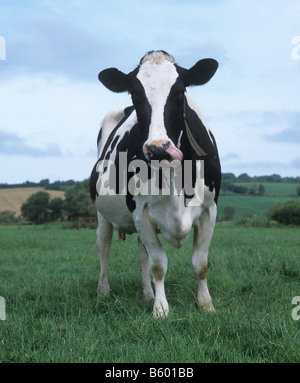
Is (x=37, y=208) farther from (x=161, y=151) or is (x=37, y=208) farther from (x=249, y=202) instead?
(x=161, y=151)

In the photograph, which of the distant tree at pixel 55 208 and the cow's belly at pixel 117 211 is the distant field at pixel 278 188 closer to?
the distant tree at pixel 55 208

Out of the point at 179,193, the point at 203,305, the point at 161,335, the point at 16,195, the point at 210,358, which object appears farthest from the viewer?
the point at 16,195

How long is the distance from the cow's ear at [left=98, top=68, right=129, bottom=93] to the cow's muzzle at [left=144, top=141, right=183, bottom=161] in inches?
47.3

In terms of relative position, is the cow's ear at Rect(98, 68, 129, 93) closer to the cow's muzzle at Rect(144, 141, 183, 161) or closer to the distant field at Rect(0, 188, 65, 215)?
the cow's muzzle at Rect(144, 141, 183, 161)

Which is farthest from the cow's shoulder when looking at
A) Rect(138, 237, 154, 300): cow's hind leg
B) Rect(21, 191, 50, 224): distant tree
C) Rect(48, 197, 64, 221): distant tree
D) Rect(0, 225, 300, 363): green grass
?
→ Rect(21, 191, 50, 224): distant tree

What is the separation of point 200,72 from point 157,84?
0.67 meters

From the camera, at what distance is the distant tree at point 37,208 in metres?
46.6

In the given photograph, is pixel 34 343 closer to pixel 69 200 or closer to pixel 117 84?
pixel 117 84

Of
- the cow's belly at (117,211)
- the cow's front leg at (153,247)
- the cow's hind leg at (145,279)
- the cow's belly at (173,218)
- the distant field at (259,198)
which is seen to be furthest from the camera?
the distant field at (259,198)

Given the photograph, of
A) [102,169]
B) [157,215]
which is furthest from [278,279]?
[102,169]

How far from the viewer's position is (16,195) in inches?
2035

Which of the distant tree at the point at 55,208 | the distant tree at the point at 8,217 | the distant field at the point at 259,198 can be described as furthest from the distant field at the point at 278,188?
the distant tree at the point at 8,217

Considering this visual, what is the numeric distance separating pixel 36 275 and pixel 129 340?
13.9 ft

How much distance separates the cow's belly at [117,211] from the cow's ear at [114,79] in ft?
4.12
